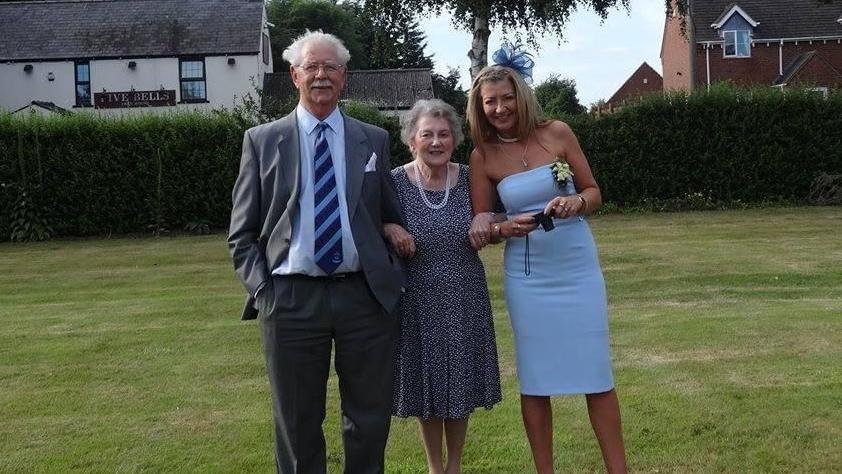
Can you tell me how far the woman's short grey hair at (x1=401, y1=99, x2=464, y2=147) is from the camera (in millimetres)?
4098

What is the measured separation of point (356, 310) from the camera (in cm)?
372

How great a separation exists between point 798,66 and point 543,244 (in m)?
33.1

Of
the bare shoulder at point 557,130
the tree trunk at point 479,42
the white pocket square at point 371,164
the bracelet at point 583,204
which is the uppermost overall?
the tree trunk at point 479,42

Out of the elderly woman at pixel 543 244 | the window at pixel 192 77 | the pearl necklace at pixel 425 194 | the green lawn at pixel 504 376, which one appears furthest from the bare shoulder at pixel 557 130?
the window at pixel 192 77

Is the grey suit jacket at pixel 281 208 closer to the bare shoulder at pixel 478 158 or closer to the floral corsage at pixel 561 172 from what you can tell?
the bare shoulder at pixel 478 158

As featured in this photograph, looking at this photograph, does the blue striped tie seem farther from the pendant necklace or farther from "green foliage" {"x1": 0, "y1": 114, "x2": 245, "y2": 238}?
"green foliage" {"x1": 0, "y1": 114, "x2": 245, "y2": 238}

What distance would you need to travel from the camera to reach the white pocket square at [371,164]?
12.4 ft

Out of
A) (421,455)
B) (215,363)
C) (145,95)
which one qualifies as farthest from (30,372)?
(145,95)

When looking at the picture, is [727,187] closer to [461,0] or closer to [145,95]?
[461,0]

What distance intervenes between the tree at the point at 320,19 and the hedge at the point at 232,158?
37.0m

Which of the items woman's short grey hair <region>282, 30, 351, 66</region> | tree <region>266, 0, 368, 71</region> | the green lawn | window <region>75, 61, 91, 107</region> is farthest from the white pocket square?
tree <region>266, 0, 368, 71</region>

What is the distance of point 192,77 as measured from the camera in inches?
1309

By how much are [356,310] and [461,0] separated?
1733 centimetres

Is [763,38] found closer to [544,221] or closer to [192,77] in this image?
[192,77]
